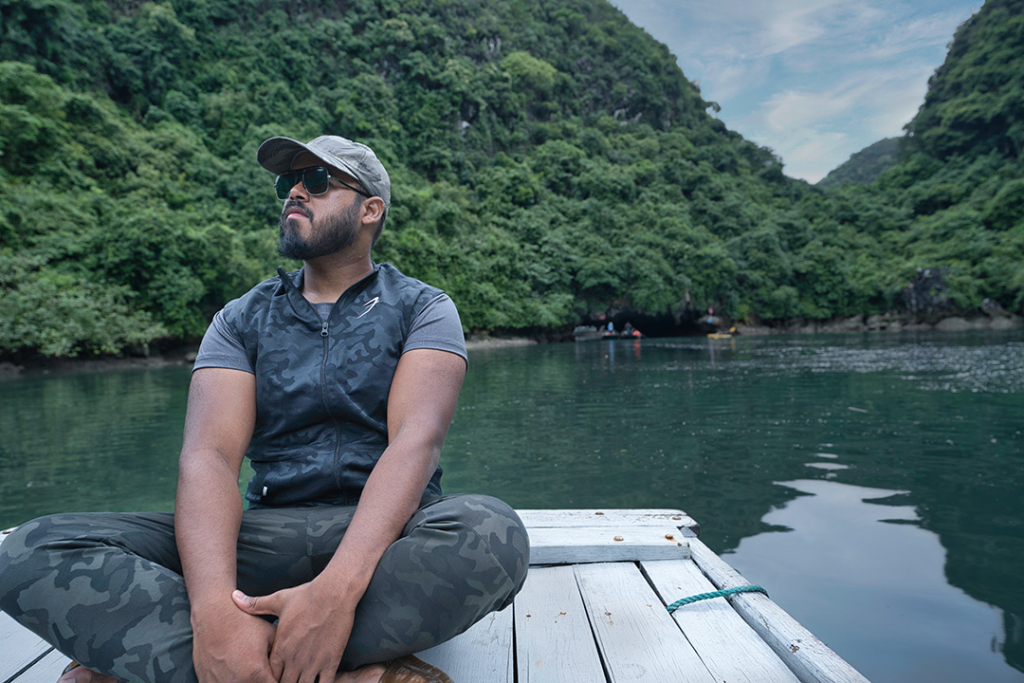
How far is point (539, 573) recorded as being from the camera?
1883 millimetres

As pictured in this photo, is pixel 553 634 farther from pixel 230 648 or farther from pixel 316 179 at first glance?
pixel 316 179

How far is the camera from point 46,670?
1327 mm

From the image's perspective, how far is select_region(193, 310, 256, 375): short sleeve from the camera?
1.48 m

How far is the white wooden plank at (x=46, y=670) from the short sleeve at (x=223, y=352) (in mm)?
739

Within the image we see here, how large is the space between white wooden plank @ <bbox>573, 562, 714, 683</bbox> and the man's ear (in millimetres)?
1282

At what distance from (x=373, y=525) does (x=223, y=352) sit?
0.65m

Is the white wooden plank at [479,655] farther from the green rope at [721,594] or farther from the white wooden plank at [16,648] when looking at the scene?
the white wooden plank at [16,648]

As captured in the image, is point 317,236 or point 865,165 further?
point 865,165

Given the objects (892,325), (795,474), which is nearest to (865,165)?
(892,325)

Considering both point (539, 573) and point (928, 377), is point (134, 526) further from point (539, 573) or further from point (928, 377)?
point (928, 377)

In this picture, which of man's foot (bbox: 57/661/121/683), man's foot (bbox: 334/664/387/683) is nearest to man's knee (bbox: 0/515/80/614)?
man's foot (bbox: 57/661/121/683)

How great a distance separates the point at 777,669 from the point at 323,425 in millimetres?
1193

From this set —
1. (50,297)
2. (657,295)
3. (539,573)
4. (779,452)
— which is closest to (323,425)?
(539,573)

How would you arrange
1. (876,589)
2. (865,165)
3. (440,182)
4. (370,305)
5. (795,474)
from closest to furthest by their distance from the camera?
1. (370,305)
2. (876,589)
3. (795,474)
4. (440,182)
5. (865,165)
